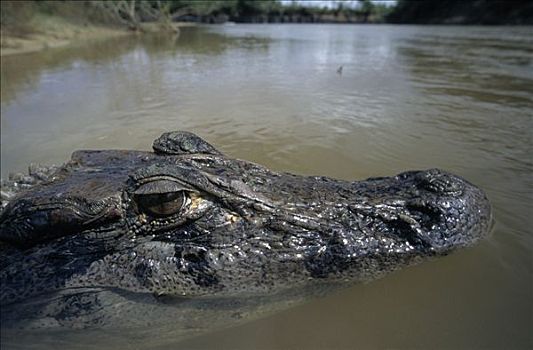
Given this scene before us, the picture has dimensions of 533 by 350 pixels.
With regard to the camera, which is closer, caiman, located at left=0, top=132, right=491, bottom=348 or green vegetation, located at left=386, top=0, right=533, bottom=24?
caiman, located at left=0, top=132, right=491, bottom=348

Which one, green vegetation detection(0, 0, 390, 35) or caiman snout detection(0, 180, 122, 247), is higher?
green vegetation detection(0, 0, 390, 35)

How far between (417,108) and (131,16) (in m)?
36.5

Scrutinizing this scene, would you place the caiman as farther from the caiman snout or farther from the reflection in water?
the reflection in water

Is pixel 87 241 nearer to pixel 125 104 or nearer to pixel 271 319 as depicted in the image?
pixel 271 319

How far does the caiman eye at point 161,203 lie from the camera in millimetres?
2004

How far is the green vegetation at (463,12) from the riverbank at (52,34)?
1407 inches

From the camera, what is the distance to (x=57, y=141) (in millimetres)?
6203

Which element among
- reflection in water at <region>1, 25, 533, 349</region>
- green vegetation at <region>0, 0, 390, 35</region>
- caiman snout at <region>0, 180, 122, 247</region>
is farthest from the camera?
green vegetation at <region>0, 0, 390, 35</region>

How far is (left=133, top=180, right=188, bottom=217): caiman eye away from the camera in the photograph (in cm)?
198

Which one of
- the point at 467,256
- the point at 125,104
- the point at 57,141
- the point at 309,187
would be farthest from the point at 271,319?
the point at 125,104

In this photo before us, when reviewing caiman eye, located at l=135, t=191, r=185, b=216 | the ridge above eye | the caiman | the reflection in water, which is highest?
the ridge above eye

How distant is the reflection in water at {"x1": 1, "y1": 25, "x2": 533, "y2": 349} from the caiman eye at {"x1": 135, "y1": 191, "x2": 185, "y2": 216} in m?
0.77

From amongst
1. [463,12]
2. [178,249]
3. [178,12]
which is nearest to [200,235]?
[178,249]

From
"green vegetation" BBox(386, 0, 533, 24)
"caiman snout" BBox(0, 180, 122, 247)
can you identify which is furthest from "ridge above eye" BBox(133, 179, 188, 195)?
"green vegetation" BBox(386, 0, 533, 24)
